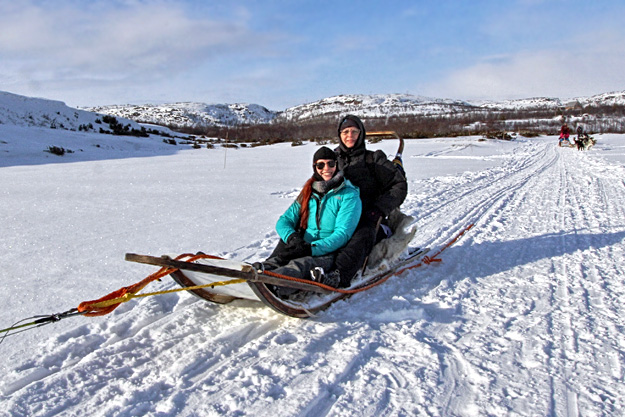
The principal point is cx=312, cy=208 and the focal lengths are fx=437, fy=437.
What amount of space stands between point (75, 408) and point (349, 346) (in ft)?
4.69

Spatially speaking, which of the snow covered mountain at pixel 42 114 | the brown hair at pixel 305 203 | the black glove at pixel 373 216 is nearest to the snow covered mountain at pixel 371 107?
the snow covered mountain at pixel 42 114

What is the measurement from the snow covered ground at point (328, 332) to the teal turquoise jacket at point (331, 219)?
495mm

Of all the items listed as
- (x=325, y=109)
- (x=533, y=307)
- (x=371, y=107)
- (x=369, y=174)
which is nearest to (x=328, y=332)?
(x=533, y=307)

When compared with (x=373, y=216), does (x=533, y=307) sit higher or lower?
lower

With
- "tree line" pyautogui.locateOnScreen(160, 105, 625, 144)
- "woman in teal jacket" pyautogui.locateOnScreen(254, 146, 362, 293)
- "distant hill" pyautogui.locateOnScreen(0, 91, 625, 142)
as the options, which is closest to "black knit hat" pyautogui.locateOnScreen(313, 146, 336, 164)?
"woman in teal jacket" pyautogui.locateOnScreen(254, 146, 362, 293)

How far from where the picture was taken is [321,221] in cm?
361

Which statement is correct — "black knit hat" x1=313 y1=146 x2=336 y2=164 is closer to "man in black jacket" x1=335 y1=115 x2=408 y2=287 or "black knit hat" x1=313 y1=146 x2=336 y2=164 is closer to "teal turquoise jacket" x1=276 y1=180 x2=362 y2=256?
"teal turquoise jacket" x1=276 y1=180 x2=362 y2=256

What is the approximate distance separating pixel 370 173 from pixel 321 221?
0.93 meters

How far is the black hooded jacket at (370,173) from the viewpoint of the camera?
13.7 feet

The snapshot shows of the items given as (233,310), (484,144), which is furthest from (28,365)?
(484,144)

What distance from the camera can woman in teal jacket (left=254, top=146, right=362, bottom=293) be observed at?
3.37 m

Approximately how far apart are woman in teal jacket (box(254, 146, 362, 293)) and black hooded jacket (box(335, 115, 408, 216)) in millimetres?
580

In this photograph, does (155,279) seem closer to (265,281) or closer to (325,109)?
(265,281)

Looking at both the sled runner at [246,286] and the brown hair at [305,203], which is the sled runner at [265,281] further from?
the brown hair at [305,203]
